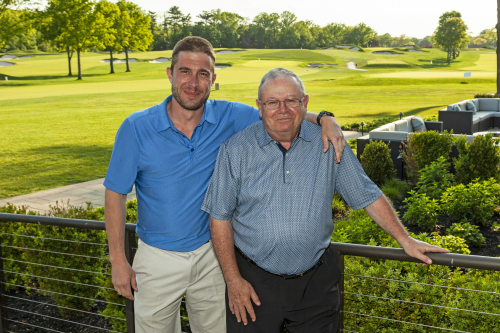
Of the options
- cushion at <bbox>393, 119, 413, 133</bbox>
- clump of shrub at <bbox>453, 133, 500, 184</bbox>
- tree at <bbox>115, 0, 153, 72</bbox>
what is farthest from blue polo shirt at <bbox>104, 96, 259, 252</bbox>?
tree at <bbox>115, 0, 153, 72</bbox>

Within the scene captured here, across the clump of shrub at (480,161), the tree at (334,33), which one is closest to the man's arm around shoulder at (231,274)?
the clump of shrub at (480,161)

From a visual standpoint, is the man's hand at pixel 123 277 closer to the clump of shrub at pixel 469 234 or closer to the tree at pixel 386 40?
the clump of shrub at pixel 469 234

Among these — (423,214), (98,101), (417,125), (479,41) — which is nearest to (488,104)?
(417,125)

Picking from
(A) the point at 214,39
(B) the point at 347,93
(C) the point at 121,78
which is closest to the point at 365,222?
(B) the point at 347,93

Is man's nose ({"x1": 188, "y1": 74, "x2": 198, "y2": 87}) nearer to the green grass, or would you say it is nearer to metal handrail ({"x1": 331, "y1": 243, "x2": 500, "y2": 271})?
metal handrail ({"x1": 331, "y1": 243, "x2": 500, "y2": 271})

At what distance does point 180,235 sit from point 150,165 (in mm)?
376

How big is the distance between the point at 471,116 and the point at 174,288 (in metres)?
13.5

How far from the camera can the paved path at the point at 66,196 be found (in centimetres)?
852

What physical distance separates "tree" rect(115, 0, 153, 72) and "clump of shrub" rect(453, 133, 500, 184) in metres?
51.6

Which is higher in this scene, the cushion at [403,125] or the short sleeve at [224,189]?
the short sleeve at [224,189]

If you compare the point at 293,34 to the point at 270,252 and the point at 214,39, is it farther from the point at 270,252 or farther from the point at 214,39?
the point at 270,252

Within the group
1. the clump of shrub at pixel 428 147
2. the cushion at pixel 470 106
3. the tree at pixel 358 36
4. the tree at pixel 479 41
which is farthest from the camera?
the tree at pixel 479 41

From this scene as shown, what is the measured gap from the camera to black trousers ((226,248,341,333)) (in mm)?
2074

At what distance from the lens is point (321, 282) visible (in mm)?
2105
